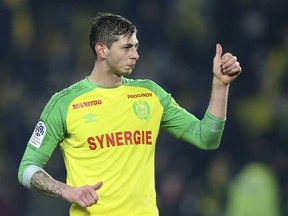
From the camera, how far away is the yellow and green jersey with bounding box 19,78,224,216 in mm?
5770

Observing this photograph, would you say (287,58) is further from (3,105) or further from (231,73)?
(231,73)

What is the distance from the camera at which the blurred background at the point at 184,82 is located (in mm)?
11570

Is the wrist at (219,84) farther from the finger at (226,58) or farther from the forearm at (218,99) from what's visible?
the finger at (226,58)

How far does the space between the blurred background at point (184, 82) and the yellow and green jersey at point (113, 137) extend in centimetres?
478

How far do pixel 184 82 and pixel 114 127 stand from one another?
6.94 metres

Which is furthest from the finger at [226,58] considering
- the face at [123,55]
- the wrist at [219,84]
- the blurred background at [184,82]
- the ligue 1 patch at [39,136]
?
the blurred background at [184,82]

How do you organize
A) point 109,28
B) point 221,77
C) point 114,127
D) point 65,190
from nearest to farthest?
point 65,190
point 221,77
point 114,127
point 109,28

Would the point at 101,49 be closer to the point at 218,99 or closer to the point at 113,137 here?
the point at 113,137

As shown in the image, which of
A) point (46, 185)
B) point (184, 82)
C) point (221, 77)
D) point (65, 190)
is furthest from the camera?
point (184, 82)

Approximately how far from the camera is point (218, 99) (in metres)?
5.80

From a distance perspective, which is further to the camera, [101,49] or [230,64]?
[101,49]

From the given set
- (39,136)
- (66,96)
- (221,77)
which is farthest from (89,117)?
(221,77)

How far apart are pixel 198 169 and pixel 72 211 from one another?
20.4 ft

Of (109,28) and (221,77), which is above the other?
(109,28)
